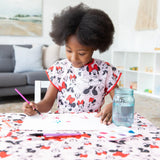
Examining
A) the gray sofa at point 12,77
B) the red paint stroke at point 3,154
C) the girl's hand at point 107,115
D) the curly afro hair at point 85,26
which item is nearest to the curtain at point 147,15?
the gray sofa at point 12,77

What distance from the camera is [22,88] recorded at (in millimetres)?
3146

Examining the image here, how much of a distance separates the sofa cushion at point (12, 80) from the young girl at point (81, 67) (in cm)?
206

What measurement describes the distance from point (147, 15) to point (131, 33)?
60 cm

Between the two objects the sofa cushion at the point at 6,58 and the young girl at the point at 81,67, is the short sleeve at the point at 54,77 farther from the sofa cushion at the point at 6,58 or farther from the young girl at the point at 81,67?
the sofa cushion at the point at 6,58

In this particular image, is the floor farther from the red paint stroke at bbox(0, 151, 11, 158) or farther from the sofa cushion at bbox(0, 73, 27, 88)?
the red paint stroke at bbox(0, 151, 11, 158)

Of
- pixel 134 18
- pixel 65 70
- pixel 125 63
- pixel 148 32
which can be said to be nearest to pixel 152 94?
pixel 125 63

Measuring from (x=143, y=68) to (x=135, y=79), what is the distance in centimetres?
46

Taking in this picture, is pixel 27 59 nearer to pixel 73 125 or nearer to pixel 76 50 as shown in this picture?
pixel 76 50

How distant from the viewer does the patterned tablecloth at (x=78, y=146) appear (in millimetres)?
518

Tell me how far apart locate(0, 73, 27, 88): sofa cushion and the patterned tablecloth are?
241 cm

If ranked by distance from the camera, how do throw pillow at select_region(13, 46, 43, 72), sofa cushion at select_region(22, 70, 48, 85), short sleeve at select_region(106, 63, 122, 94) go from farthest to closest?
1. throw pillow at select_region(13, 46, 43, 72)
2. sofa cushion at select_region(22, 70, 48, 85)
3. short sleeve at select_region(106, 63, 122, 94)

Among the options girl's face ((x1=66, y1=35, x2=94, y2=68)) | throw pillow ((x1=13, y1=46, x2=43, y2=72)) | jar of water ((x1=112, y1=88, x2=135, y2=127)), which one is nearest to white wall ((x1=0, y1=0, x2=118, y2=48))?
throw pillow ((x1=13, y1=46, x2=43, y2=72))

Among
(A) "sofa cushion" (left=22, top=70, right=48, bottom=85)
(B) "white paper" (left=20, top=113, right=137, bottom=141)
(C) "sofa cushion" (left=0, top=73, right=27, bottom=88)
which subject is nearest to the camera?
(B) "white paper" (left=20, top=113, right=137, bottom=141)

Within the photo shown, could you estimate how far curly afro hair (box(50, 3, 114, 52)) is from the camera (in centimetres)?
85
